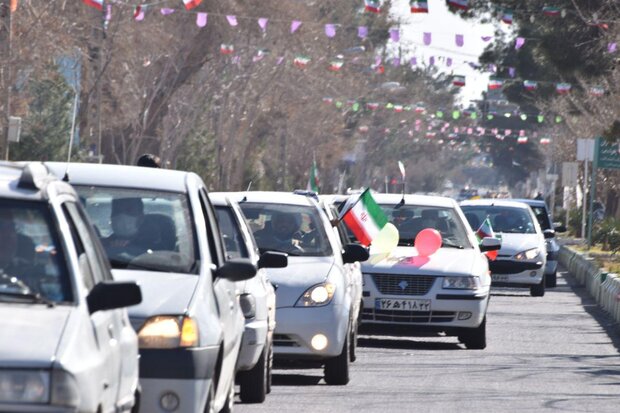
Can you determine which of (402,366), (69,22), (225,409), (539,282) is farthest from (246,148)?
(225,409)

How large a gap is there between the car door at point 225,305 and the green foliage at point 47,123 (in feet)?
123

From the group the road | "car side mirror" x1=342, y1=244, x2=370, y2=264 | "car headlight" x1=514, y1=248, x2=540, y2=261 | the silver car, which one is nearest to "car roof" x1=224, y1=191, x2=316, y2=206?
"car side mirror" x1=342, y1=244, x2=370, y2=264

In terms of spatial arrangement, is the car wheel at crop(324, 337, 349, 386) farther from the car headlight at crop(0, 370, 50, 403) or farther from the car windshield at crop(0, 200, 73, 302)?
the car headlight at crop(0, 370, 50, 403)

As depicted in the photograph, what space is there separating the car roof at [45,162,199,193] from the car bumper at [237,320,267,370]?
1608mm

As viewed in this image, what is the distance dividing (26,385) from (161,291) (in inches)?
123

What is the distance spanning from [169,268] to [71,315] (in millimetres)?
3151

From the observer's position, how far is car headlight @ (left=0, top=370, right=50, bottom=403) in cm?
595

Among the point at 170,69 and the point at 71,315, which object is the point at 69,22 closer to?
the point at 170,69

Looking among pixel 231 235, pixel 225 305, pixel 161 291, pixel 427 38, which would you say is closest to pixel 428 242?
pixel 231 235

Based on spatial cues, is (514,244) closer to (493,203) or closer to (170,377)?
(493,203)

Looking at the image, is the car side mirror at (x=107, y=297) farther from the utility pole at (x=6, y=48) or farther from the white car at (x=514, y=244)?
the utility pole at (x=6, y=48)

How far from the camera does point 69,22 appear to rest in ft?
136

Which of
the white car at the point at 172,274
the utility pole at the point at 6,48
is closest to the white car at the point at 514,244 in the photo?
the utility pole at the point at 6,48

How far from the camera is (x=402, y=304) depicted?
18.0m
